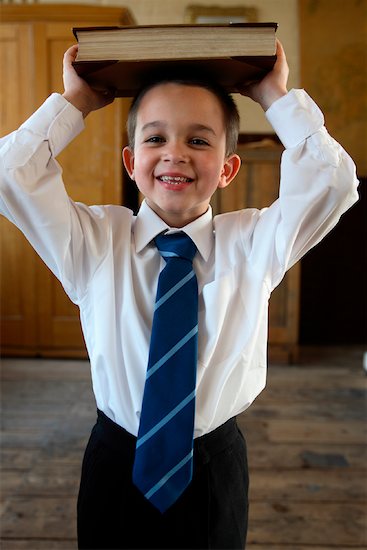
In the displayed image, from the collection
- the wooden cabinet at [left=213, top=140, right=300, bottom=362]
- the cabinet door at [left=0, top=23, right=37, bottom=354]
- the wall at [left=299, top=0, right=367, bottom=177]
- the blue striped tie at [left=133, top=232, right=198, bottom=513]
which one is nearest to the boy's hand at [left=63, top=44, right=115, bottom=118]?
the blue striped tie at [left=133, top=232, right=198, bottom=513]

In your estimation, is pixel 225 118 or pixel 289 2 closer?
pixel 225 118

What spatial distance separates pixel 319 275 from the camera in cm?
379

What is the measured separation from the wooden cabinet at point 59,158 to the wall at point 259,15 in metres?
0.55

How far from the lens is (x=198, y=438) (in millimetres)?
916

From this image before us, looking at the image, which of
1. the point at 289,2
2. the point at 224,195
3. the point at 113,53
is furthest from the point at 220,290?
the point at 289,2

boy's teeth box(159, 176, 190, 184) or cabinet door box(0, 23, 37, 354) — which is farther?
cabinet door box(0, 23, 37, 354)

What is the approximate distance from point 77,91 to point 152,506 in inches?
28.6

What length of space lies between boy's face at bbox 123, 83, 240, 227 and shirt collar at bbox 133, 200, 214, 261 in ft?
0.15

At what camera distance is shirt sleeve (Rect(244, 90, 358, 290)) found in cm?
86

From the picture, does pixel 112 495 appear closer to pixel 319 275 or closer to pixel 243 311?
pixel 243 311

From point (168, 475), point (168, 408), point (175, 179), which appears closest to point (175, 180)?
point (175, 179)

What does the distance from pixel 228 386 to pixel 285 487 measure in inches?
44.0

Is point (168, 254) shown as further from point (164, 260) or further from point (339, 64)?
point (339, 64)

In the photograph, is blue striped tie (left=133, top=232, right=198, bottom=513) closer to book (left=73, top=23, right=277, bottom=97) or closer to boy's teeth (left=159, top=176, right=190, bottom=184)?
boy's teeth (left=159, top=176, right=190, bottom=184)
